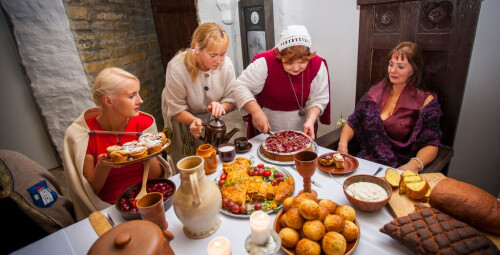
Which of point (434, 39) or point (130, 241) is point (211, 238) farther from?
point (434, 39)

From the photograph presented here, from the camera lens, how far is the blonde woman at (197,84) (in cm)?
210

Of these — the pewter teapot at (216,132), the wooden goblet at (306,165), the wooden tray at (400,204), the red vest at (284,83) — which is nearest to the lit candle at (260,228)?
the wooden goblet at (306,165)

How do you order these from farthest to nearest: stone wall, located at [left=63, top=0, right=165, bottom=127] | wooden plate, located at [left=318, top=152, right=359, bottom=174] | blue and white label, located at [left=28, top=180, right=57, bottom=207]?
stone wall, located at [left=63, top=0, right=165, bottom=127] < wooden plate, located at [left=318, top=152, right=359, bottom=174] < blue and white label, located at [left=28, top=180, right=57, bottom=207]

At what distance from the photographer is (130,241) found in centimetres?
80

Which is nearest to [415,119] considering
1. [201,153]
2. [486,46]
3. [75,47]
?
[486,46]

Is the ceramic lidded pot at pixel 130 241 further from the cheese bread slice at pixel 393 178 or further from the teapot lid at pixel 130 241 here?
the cheese bread slice at pixel 393 178

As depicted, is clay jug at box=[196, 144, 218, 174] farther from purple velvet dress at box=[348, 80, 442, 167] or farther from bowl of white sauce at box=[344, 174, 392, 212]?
purple velvet dress at box=[348, 80, 442, 167]

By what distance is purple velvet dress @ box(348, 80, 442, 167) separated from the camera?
75.5 inches

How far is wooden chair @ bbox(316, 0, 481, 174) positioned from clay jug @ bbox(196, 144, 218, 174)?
0.96 m

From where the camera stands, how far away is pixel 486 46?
1.99 m

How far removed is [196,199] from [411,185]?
39.7 inches

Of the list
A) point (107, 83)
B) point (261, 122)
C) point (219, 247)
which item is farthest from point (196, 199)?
point (261, 122)

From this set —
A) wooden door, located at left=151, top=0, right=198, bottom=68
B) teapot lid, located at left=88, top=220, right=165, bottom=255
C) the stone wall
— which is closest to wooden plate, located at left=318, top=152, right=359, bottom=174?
teapot lid, located at left=88, top=220, right=165, bottom=255

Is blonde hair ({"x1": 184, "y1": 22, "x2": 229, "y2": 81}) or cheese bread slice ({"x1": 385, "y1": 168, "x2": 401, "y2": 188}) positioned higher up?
blonde hair ({"x1": 184, "y1": 22, "x2": 229, "y2": 81})
